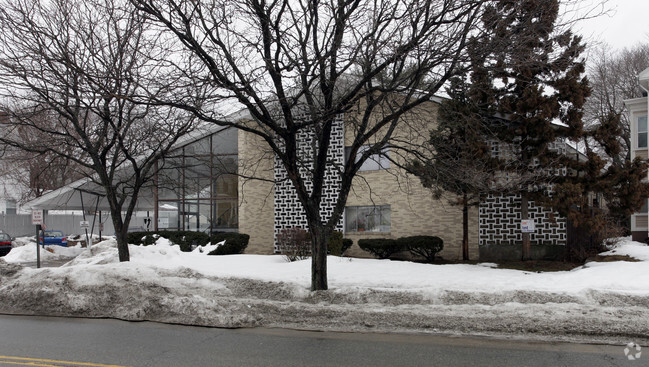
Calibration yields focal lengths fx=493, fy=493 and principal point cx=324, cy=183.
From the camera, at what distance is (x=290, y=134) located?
35.5 ft

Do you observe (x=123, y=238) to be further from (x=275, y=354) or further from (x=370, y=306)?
(x=275, y=354)

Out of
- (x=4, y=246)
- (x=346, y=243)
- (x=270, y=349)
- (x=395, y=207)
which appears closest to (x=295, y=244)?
(x=346, y=243)

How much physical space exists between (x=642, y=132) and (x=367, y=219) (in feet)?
49.7

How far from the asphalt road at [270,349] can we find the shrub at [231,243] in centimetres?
1144

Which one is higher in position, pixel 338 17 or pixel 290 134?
pixel 338 17

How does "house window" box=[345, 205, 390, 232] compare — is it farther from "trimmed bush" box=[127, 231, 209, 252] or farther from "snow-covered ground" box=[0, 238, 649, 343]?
"trimmed bush" box=[127, 231, 209, 252]

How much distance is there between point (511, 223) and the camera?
700 inches

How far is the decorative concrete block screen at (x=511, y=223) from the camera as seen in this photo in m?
17.1

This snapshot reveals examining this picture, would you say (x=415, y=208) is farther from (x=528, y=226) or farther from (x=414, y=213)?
(x=528, y=226)

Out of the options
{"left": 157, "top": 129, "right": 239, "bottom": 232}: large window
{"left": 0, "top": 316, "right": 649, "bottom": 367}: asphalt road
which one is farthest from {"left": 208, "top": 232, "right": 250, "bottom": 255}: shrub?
{"left": 0, "top": 316, "right": 649, "bottom": 367}: asphalt road

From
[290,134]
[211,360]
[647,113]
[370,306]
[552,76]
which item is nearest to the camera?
[211,360]

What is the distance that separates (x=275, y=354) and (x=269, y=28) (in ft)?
21.6

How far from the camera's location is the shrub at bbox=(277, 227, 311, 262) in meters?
17.2

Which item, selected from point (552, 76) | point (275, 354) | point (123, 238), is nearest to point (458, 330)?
point (275, 354)
